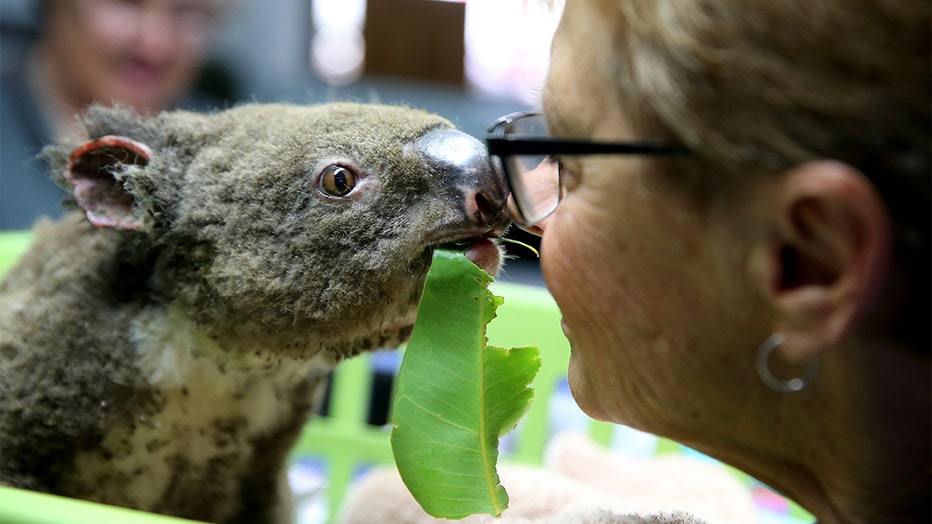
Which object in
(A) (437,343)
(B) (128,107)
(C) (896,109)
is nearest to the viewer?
(C) (896,109)

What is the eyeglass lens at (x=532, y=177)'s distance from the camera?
2.94ft

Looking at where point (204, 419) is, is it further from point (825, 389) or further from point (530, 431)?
point (530, 431)

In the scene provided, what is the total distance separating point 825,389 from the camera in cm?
76

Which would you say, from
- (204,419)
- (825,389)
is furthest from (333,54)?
(825,389)

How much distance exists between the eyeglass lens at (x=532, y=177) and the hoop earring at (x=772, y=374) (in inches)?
11.0

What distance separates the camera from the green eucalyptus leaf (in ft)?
3.05

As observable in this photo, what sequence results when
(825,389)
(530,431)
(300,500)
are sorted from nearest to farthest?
(825,389)
(300,500)
(530,431)

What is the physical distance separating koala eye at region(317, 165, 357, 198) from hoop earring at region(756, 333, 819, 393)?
48 centimetres

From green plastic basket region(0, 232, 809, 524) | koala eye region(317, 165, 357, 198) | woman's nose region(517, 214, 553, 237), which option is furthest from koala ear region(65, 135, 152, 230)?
green plastic basket region(0, 232, 809, 524)

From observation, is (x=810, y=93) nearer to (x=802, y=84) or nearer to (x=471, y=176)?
(x=802, y=84)

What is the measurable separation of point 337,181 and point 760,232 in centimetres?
49

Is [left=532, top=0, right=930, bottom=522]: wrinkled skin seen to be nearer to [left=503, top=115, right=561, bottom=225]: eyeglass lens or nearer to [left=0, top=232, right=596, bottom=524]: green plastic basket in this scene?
[left=503, top=115, right=561, bottom=225]: eyeglass lens

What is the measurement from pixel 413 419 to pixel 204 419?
419mm

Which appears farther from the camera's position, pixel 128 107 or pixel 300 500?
pixel 300 500
